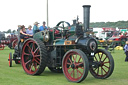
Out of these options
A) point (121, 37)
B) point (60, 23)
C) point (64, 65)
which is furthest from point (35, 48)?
point (121, 37)

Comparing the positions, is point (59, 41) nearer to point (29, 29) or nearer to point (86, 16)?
point (86, 16)

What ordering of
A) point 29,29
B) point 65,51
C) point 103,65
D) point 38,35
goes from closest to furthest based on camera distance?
point 103,65 < point 65,51 < point 38,35 < point 29,29

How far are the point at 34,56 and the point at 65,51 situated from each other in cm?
101

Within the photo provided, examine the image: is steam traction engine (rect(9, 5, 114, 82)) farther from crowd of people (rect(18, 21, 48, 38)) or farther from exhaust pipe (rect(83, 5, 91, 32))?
crowd of people (rect(18, 21, 48, 38))

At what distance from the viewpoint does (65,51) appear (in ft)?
25.9

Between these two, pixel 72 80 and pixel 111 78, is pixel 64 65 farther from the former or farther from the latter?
pixel 111 78

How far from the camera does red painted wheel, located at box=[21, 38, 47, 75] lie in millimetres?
7727

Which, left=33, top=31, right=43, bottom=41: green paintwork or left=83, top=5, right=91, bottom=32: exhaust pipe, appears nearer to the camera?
left=83, top=5, right=91, bottom=32: exhaust pipe

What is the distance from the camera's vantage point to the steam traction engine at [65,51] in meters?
7.16

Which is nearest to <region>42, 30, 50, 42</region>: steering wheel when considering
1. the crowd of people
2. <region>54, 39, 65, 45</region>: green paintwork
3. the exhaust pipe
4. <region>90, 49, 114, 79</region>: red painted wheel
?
<region>54, 39, 65, 45</region>: green paintwork

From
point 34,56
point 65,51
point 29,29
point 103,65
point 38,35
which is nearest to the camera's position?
point 103,65

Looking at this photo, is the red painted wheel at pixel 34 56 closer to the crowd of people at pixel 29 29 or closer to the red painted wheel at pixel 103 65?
the crowd of people at pixel 29 29

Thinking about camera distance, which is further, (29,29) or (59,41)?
(29,29)

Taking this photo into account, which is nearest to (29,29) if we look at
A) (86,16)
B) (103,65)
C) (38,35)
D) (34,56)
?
(38,35)
